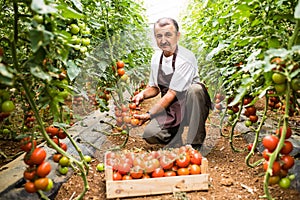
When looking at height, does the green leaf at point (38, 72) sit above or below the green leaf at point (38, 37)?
below

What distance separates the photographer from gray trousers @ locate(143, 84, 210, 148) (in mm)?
2076

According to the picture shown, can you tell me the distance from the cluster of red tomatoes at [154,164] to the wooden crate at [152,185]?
0.05 metres

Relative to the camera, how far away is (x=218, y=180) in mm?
1944

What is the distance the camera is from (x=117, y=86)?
7.65ft

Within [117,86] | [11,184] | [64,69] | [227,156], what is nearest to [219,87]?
[227,156]

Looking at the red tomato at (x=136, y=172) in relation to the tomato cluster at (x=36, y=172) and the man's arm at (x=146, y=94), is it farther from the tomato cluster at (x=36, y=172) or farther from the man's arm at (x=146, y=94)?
the tomato cluster at (x=36, y=172)

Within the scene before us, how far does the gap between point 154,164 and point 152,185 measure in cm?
13

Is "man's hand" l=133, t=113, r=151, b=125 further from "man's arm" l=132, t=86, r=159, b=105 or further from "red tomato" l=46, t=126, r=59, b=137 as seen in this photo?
"red tomato" l=46, t=126, r=59, b=137

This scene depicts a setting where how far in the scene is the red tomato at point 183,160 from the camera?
1.83 meters

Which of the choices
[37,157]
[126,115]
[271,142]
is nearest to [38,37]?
[37,157]

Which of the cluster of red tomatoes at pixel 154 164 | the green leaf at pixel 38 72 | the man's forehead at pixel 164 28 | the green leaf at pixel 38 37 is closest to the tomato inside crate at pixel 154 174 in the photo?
the cluster of red tomatoes at pixel 154 164

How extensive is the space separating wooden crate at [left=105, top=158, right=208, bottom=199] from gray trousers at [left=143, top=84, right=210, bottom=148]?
399 millimetres

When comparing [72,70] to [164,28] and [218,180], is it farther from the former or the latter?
[218,180]

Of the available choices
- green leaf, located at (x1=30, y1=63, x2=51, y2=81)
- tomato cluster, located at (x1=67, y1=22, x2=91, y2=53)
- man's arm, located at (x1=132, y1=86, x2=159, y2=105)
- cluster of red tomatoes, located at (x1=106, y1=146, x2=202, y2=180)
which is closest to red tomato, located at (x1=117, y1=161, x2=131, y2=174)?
cluster of red tomatoes, located at (x1=106, y1=146, x2=202, y2=180)
